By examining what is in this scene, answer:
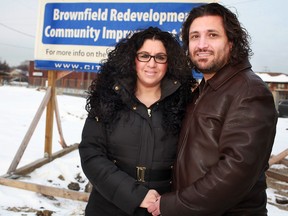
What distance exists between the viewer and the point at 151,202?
201 centimetres

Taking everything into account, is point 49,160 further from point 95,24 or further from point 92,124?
point 92,124

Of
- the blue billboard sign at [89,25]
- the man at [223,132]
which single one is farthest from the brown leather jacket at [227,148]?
the blue billboard sign at [89,25]

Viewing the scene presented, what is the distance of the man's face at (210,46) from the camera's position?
6.35 ft

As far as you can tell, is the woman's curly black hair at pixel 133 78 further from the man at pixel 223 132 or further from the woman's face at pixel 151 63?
the man at pixel 223 132

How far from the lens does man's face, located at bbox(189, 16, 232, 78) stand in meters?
1.94

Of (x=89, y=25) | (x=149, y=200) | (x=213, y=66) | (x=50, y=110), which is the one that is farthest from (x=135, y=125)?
(x=50, y=110)

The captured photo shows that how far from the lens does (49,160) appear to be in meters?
6.00

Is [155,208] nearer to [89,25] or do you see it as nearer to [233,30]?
[233,30]

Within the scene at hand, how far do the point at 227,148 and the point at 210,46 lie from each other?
2.21ft

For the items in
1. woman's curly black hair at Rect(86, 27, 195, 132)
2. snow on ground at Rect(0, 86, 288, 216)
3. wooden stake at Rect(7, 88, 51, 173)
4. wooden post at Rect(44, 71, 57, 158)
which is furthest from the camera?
wooden post at Rect(44, 71, 57, 158)

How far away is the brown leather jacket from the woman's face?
1.57 feet

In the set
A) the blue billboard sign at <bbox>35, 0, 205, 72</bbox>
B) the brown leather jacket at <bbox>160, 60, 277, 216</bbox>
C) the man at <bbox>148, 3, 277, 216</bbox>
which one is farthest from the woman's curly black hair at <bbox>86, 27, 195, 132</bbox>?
the blue billboard sign at <bbox>35, 0, 205, 72</bbox>

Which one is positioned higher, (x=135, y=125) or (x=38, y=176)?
(x=135, y=125)

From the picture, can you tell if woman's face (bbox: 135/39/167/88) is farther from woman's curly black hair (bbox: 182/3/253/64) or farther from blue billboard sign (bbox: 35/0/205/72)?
blue billboard sign (bbox: 35/0/205/72)
